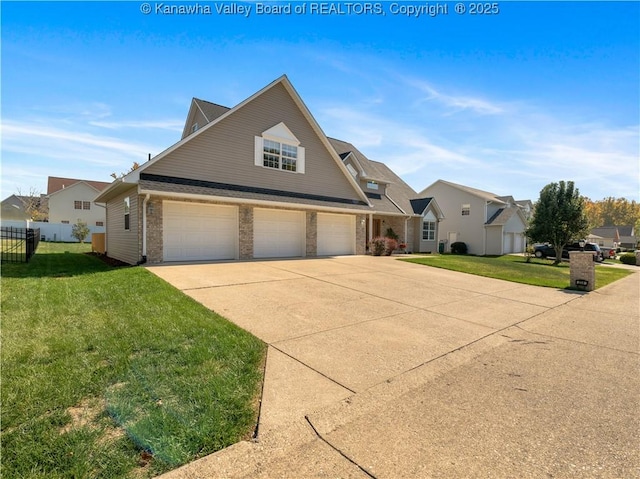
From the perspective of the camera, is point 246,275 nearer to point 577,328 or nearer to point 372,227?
point 577,328

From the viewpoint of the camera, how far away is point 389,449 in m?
2.46

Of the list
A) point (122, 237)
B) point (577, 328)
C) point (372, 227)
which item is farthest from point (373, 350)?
point (372, 227)

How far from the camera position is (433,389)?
352 cm

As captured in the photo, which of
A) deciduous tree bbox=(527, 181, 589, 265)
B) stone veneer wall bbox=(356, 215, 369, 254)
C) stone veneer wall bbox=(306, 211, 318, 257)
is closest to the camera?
stone veneer wall bbox=(306, 211, 318, 257)

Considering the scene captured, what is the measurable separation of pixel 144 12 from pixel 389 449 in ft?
43.1

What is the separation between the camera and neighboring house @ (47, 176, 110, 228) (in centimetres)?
3988

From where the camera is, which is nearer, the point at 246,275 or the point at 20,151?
the point at 246,275

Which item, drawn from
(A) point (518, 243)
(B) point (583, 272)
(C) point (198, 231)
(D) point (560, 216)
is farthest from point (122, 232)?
(A) point (518, 243)

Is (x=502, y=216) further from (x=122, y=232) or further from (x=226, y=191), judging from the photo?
(x=122, y=232)

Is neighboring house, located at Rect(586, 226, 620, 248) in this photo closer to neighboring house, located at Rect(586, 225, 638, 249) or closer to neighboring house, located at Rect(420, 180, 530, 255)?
neighboring house, located at Rect(586, 225, 638, 249)

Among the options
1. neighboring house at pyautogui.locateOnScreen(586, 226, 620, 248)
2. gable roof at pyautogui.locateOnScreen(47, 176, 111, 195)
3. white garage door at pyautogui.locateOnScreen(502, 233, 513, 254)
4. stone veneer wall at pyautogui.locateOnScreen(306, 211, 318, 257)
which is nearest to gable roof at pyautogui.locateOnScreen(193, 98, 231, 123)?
stone veneer wall at pyautogui.locateOnScreen(306, 211, 318, 257)

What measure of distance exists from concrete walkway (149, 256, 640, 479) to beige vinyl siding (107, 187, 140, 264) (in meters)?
6.45

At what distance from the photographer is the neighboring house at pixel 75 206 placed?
39.9m

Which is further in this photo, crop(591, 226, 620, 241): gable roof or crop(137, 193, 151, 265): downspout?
crop(591, 226, 620, 241): gable roof
